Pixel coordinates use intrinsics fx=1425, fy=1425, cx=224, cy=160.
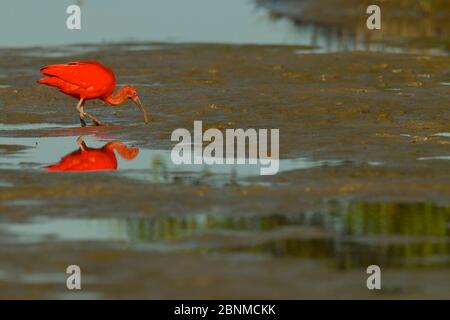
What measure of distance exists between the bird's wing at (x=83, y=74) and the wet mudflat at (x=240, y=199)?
1.68ft

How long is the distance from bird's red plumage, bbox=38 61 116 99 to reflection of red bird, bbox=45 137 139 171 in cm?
133

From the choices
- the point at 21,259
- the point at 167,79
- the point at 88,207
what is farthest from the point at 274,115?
the point at 21,259

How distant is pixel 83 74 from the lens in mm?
16297

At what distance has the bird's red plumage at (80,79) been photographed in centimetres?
1625

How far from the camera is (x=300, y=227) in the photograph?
10492mm

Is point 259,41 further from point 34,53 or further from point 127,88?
point 127,88

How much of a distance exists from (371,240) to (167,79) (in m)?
10.5

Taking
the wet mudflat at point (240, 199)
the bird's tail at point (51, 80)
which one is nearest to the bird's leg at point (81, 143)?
the wet mudflat at point (240, 199)

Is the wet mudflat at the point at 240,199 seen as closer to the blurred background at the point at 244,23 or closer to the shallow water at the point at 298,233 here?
the shallow water at the point at 298,233

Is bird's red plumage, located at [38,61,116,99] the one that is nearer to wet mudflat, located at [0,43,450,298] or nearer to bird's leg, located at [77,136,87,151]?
wet mudflat, located at [0,43,450,298]

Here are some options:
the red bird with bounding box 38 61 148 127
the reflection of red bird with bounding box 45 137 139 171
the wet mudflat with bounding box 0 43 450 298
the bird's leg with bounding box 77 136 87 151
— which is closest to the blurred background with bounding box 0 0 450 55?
the wet mudflat with bounding box 0 43 450 298

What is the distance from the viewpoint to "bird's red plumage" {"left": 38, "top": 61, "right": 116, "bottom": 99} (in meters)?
16.2

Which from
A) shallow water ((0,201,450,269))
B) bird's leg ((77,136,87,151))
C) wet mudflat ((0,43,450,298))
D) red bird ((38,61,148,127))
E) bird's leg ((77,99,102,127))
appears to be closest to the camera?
wet mudflat ((0,43,450,298))
